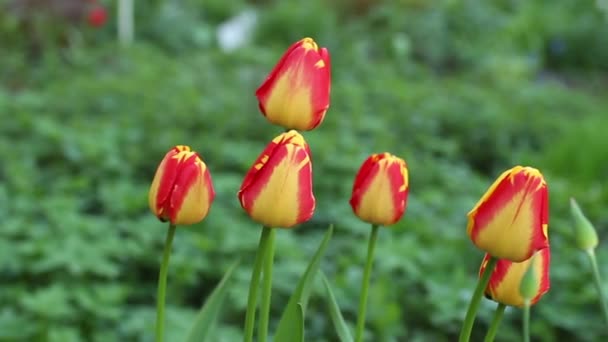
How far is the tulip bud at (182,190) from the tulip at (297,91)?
107 mm

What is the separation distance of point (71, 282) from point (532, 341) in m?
1.15

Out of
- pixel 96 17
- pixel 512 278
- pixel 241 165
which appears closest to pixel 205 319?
pixel 512 278

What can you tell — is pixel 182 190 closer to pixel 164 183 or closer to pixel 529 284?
pixel 164 183

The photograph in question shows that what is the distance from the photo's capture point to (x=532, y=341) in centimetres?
238

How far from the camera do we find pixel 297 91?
40.0 inches

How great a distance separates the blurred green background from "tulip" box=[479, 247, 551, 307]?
3.65ft

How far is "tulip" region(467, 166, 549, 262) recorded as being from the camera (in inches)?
34.5

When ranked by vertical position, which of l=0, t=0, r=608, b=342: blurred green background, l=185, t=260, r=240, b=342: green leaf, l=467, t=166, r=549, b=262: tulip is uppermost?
l=467, t=166, r=549, b=262: tulip

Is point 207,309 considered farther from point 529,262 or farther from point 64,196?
point 64,196

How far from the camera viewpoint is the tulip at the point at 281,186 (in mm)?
911

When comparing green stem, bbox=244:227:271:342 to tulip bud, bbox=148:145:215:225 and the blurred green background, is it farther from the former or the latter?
the blurred green background

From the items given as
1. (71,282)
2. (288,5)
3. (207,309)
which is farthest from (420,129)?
(207,309)

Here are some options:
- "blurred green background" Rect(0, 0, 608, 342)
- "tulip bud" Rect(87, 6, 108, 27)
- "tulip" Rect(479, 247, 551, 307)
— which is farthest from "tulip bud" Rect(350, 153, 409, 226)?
"tulip bud" Rect(87, 6, 108, 27)

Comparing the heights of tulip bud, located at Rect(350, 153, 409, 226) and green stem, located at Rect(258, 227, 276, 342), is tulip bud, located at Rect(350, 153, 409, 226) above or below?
above
